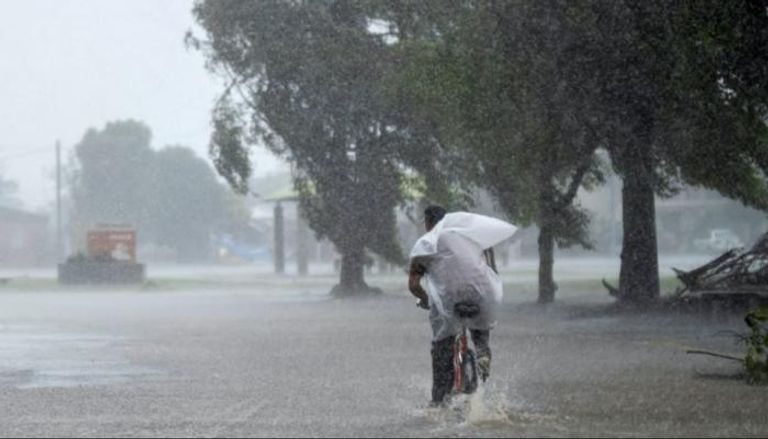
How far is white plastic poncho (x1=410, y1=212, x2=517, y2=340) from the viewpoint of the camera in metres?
11.8

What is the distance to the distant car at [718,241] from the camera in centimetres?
8206

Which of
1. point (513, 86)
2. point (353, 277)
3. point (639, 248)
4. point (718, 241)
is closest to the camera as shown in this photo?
point (513, 86)

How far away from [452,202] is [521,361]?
1731 centimetres

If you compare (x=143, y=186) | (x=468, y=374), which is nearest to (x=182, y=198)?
(x=143, y=186)

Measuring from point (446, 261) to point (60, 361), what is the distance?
800 cm

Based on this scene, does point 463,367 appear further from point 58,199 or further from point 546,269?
point 58,199

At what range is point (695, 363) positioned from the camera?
56.4 ft

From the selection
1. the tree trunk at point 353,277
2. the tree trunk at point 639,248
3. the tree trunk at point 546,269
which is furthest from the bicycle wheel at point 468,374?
the tree trunk at point 353,277

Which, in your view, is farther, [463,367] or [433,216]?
[433,216]

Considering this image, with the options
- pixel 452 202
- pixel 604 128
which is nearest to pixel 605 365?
pixel 604 128

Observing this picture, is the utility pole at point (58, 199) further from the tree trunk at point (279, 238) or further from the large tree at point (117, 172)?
the tree trunk at point (279, 238)

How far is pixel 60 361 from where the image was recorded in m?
18.2

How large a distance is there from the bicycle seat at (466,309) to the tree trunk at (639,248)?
1580 cm

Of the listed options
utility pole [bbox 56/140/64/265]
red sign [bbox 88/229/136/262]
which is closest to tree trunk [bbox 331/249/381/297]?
red sign [bbox 88/229/136/262]
